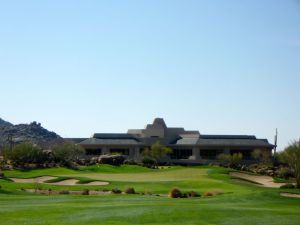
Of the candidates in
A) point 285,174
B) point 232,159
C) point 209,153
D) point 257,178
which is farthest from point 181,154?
point 257,178

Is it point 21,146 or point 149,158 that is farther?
point 149,158

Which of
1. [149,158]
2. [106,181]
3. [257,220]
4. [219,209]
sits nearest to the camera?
[257,220]

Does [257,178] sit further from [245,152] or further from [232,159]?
[245,152]

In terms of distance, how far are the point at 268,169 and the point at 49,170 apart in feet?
113

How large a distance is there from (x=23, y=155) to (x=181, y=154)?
3765cm

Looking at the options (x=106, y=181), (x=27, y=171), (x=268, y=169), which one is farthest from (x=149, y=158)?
(x=106, y=181)

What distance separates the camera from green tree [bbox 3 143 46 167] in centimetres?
Result: 7788

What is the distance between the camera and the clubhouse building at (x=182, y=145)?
335 feet

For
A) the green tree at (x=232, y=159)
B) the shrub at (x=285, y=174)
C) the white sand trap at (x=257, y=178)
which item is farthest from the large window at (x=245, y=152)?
the white sand trap at (x=257, y=178)

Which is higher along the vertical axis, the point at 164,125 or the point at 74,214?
the point at 164,125

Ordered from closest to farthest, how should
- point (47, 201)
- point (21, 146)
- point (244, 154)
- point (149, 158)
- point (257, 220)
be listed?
1. point (257, 220)
2. point (47, 201)
3. point (21, 146)
4. point (149, 158)
5. point (244, 154)

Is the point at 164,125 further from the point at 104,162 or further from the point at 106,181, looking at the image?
the point at 106,181

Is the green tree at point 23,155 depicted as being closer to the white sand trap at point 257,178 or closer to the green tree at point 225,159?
the white sand trap at point 257,178

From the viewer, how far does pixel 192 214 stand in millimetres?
25984
